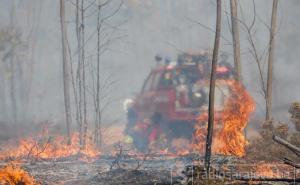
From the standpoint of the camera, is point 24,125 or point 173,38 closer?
point 24,125

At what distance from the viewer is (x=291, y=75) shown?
18.9 metres

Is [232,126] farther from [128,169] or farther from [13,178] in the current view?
[13,178]

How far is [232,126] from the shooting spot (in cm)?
921

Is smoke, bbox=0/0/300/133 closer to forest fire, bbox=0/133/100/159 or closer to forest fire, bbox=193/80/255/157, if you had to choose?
forest fire, bbox=0/133/100/159

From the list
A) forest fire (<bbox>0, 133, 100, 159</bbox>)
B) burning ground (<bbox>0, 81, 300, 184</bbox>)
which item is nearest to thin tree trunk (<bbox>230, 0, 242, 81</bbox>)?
burning ground (<bbox>0, 81, 300, 184</bbox>)

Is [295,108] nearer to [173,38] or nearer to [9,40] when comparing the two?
[9,40]

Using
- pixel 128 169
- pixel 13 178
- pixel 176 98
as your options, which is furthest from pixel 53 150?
pixel 13 178

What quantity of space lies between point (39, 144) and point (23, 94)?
37.9ft

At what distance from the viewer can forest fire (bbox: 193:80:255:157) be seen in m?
9.05

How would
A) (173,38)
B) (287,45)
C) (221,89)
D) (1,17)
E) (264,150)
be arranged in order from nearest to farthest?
(264,150)
(221,89)
(287,45)
(1,17)
(173,38)

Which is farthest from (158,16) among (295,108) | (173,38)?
(295,108)

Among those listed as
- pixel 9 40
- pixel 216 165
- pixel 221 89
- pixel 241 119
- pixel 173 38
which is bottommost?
pixel 216 165

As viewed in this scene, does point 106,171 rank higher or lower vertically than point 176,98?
lower

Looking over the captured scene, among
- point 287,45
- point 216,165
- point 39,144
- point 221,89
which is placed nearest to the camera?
point 216,165
